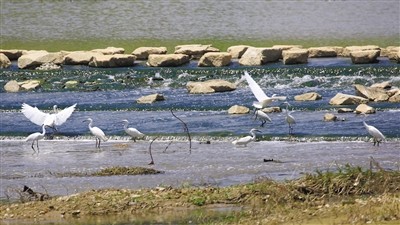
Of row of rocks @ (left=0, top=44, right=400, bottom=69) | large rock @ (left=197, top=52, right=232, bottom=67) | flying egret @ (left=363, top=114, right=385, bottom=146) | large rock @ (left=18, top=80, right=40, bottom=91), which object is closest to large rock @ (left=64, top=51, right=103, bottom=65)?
row of rocks @ (left=0, top=44, right=400, bottom=69)

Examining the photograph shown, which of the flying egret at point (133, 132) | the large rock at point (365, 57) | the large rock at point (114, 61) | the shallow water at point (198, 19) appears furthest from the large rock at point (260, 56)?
the flying egret at point (133, 132)

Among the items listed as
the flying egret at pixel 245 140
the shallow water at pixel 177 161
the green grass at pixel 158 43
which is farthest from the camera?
the green grass at pixel 158 43

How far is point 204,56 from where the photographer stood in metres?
32.9

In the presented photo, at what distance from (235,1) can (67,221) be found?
39.7 metres

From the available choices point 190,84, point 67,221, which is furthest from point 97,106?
point 67,221

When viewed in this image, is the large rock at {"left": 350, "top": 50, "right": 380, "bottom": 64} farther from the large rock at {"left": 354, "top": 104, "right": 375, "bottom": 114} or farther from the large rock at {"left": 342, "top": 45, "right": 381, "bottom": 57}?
the large rock at {"left": 354, "top": 104, "right": 375, "bottom": 114}

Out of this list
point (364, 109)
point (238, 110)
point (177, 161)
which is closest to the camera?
point (177, 161)

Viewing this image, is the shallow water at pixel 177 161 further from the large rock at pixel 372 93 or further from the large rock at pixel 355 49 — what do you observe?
the large rock at pixel 355 49

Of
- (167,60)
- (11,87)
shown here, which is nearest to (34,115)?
(11,87)

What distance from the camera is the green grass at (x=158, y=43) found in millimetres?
38250

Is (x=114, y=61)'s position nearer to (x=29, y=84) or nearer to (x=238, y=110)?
(x=29, y=84)

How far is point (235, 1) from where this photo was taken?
2105 inches

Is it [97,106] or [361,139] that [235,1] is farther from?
[361,139]

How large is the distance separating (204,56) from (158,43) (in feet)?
25.7
